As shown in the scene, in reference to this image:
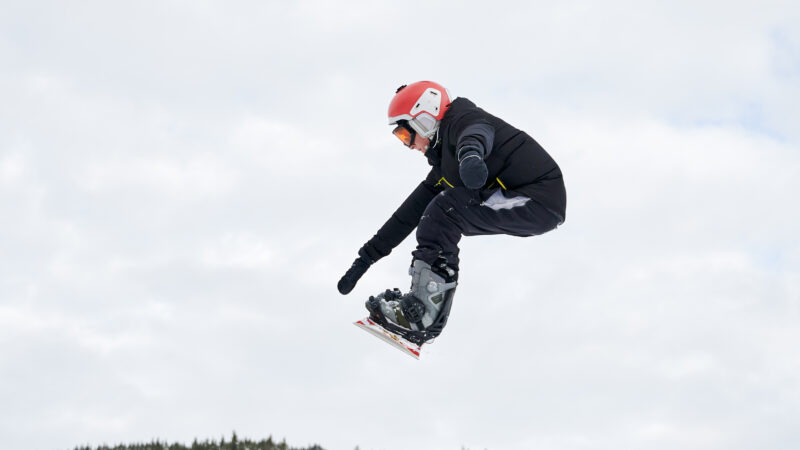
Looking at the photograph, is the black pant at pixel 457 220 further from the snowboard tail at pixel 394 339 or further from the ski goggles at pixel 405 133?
the snowboard tail at pixel 394 339

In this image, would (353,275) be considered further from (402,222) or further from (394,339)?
(394,339)

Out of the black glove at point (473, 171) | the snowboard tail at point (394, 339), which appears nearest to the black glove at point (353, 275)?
the snowboard tail at point (394, 339)

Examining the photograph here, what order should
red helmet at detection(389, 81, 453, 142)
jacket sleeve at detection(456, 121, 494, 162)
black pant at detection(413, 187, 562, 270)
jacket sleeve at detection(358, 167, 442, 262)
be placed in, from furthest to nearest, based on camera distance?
jacket sleeve at detection(358, 167, 442, 262) → red helmet at detection(389, 81, 453, 142) → black pant at detection(413, 187, 562, 270) → jacket sleeve at detection(456, 121, 494, 162)

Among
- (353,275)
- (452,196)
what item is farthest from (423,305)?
(353,275)

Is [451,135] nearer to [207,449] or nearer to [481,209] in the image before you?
[481,209]

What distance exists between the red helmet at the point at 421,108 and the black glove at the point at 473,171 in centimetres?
97

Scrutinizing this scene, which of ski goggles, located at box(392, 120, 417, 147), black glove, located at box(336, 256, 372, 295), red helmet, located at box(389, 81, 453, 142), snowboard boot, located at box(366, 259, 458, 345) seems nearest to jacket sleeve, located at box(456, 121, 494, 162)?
red helmet, located at box(389, 81, 453, 142)

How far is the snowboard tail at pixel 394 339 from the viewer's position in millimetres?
8656

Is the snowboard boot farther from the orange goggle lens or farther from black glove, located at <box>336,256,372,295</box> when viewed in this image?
the orange goggle lens

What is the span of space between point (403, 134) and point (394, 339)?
2.06m

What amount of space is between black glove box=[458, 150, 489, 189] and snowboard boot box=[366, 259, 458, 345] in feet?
3.49

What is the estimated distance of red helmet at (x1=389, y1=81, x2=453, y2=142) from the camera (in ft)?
28.0

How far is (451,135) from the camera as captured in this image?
8.28 m

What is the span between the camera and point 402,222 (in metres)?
9.38
